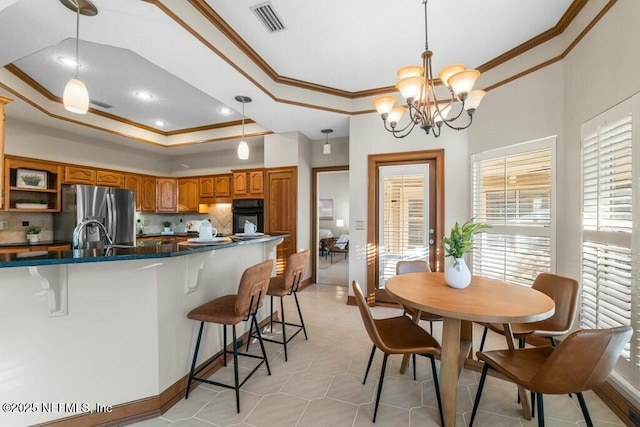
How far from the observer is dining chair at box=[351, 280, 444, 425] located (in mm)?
1671

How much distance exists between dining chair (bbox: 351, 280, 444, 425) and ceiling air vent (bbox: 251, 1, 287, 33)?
2254mm

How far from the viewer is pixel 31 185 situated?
13.6 feet

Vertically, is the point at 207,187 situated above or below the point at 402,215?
above

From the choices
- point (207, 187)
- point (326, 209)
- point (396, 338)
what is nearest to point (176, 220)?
point (207, 187)

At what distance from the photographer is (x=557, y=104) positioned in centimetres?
255

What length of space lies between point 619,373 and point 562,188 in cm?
149

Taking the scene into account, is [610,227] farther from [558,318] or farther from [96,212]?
[96,212]

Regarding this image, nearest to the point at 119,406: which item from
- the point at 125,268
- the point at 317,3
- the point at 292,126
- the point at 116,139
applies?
the point at 125,268

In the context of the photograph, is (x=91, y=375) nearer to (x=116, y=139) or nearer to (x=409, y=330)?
(x=409, y=330)

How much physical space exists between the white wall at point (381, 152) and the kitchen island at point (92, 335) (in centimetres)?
244

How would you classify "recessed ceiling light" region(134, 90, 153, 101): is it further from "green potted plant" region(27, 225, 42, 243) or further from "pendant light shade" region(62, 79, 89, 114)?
"green potted plant" region(27, 225, 42, 243)

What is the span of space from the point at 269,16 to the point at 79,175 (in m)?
4.54

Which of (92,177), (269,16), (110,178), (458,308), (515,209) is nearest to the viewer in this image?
(458,308)

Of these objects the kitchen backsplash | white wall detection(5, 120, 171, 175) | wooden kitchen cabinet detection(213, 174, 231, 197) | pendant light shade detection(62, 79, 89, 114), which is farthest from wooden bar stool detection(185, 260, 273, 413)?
white wall detection(5, 120, 171, 175)
